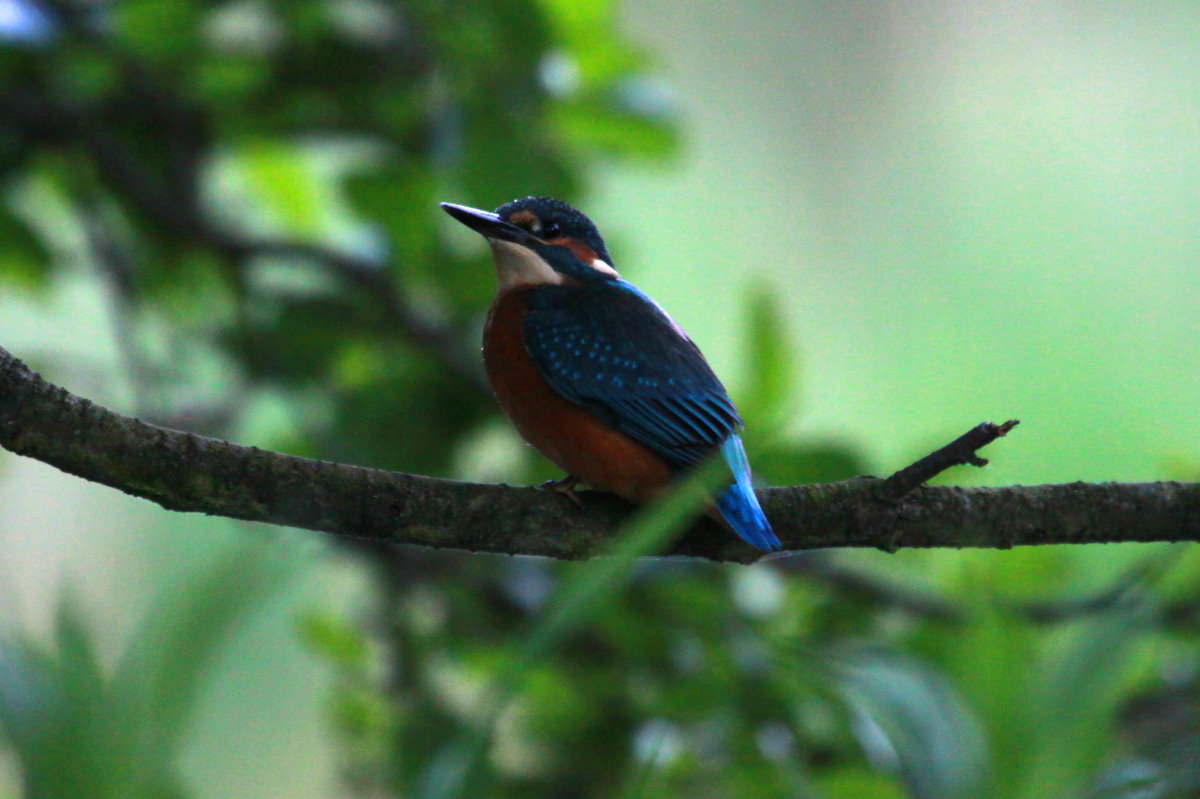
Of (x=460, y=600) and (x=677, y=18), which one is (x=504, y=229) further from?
(x=677, y=18)

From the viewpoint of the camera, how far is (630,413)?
1.26 metres

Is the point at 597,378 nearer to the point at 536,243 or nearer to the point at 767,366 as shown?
the point at 536,243

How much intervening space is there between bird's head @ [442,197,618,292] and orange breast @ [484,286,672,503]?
0.06 metres

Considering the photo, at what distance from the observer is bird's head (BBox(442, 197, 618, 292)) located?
148 centimetres

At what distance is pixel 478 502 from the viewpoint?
1037 mm

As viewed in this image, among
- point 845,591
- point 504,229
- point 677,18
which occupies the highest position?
point 677,18

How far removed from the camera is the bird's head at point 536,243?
148 centimetres

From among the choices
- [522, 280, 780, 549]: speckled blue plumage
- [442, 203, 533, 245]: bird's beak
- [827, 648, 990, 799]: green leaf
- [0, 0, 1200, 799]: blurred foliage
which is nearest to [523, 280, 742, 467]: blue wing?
[522, 280, 780, 549]: speckled blue plumage

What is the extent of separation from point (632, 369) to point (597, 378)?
44mm

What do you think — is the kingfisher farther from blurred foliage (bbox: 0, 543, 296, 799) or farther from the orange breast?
blurred foliage (bbox: 0, 543, 296, 799)

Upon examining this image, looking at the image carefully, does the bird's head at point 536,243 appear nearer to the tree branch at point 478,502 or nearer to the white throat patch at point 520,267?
the white throat patch at point 520,267

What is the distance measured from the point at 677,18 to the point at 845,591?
1.96 meters

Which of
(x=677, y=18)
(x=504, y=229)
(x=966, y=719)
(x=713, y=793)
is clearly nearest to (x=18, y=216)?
(x=504, y=229)

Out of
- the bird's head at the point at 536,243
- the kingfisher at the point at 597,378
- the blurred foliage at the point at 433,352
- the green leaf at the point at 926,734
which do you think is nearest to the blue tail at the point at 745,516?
the kingfisher at the point at 597,378
